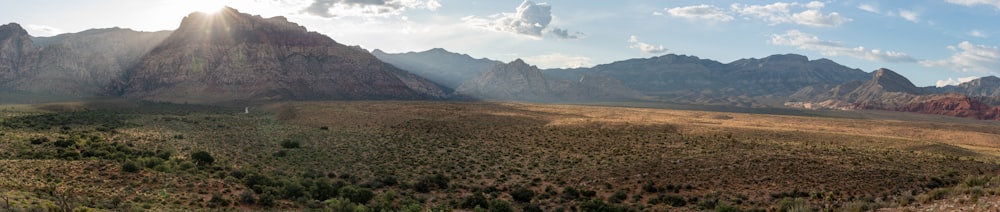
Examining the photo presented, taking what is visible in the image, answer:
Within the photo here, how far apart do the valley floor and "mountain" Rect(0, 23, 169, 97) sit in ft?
343

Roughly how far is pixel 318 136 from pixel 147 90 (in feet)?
388

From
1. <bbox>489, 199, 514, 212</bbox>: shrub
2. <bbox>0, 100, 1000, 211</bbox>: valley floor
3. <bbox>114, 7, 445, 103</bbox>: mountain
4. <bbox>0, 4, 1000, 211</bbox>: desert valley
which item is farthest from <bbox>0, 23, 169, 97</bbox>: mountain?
<bbox>489, 199, 514, 212</bbox>: shrub

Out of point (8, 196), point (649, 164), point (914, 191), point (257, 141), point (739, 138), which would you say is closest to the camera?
point (8, 196)

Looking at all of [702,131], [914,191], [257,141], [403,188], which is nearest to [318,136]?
[257,141]

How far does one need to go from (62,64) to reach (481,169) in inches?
6274

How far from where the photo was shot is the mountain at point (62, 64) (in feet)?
446

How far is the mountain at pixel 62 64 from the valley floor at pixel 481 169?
10457 cm

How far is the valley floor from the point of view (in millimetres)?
22344

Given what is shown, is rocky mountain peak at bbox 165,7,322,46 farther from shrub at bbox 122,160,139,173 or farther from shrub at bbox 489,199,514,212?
shrub at bbox 489,199,514,212

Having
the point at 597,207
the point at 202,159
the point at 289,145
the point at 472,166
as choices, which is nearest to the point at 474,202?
the point at 597,207

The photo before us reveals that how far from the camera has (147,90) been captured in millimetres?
141625

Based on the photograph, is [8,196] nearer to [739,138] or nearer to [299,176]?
[299,176]

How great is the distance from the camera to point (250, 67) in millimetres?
154250

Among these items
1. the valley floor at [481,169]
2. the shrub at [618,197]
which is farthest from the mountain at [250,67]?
the shrub at [618,197]
